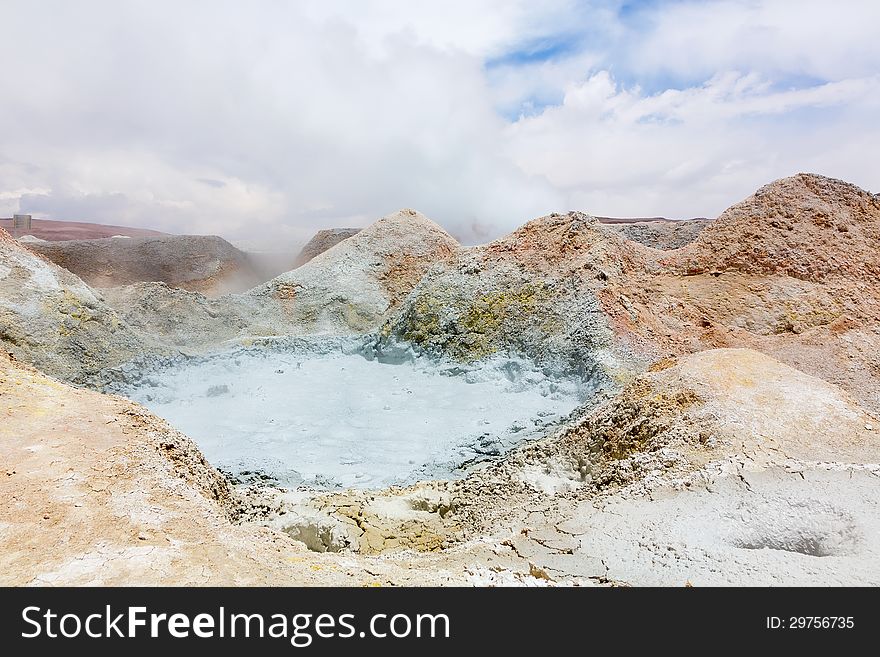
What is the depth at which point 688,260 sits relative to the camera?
1377 centimetres

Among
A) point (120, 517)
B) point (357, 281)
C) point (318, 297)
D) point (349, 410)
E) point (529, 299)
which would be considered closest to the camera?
point (120, 517)

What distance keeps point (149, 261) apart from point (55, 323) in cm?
1859

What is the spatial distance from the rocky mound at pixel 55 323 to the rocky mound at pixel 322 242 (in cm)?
2059

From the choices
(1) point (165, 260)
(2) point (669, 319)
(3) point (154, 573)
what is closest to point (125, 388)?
(3) point (154, 573)

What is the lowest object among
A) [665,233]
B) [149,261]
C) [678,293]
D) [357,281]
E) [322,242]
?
[678,293]

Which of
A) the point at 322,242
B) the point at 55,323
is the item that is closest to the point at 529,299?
the point at 55,323

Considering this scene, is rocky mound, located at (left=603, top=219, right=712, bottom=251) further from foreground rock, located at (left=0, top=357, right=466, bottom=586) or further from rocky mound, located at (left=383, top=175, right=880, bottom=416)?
foreground rock, located at (left=0, top=357, right=466, bottom=586)

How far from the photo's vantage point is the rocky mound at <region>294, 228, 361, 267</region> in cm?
3356

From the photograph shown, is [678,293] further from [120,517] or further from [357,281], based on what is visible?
[120,517]

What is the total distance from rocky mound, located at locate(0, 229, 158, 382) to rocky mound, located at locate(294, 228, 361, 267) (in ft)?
67.5

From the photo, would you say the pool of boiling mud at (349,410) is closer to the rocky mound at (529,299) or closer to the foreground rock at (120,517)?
the rocky mound at (529,299)

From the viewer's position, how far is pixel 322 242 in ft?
112

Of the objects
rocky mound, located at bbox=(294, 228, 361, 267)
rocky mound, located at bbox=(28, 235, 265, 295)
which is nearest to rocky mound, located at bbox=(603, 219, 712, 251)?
rocky mound, located at bbox=(294, 228, 361, 267)
